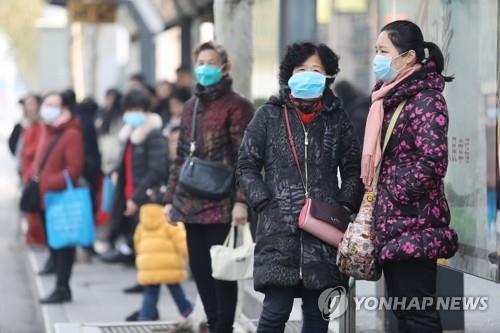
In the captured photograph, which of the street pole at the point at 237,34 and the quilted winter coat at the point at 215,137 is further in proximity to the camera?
the street pole at the point at 237,34

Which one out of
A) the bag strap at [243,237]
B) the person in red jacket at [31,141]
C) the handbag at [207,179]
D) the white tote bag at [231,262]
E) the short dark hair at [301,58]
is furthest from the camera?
the person in red jacket at [31,141]

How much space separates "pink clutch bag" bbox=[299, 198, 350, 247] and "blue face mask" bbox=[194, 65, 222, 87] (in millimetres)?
1640

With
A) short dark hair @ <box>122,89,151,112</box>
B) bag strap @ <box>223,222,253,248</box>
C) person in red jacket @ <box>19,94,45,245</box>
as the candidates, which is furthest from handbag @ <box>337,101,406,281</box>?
person in red jacket @ <box>19,94,45,245</box>

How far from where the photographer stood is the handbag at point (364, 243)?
5281 millimetres

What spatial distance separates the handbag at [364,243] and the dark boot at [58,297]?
5.05 metres

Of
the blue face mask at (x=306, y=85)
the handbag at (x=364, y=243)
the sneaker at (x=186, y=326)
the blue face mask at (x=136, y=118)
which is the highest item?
the blue face mask at (x=306, y=85)

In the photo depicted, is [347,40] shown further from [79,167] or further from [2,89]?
[2,89]

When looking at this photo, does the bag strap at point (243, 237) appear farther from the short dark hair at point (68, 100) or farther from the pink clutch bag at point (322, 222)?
the short dark hair at point (68, 100)

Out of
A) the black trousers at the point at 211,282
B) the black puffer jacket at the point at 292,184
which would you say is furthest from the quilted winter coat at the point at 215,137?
the black puffer jacket at the point at 292,184

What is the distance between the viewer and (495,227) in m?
5.71

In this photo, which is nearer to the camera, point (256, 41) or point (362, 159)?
point (362, 159)

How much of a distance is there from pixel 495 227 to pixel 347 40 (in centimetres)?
967

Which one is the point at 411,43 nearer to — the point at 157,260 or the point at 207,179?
the point at 207,179

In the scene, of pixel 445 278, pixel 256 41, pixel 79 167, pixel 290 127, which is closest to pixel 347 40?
pixel 256 41
